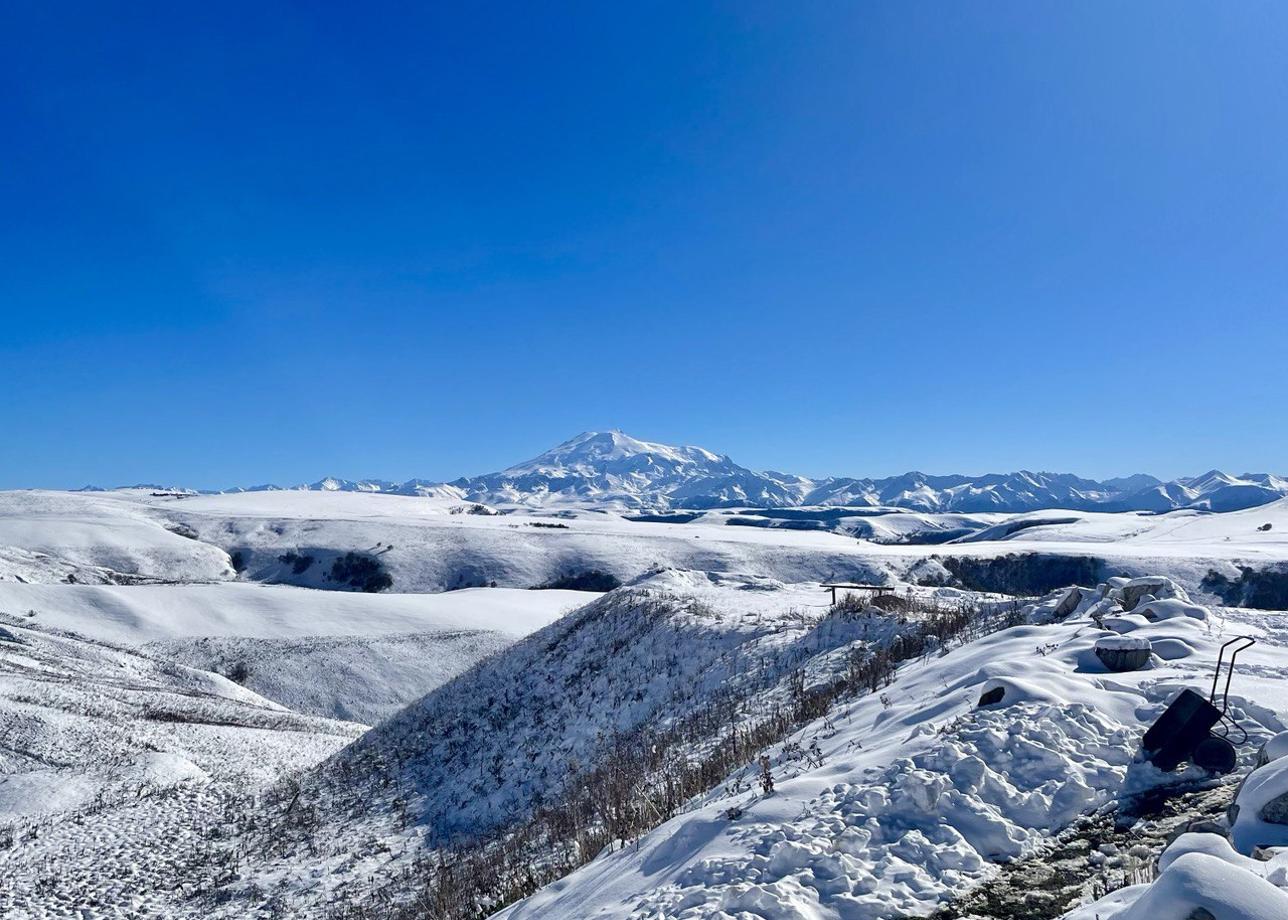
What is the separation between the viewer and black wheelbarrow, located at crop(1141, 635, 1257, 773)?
6988mm

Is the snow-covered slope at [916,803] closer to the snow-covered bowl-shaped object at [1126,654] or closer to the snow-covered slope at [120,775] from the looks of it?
the snow-covered bowl-shaped object at [1126,654]

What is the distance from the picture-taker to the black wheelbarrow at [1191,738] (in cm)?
699

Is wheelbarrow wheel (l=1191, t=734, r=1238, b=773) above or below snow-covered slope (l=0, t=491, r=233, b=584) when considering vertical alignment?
below

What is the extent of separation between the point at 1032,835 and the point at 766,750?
542 cm

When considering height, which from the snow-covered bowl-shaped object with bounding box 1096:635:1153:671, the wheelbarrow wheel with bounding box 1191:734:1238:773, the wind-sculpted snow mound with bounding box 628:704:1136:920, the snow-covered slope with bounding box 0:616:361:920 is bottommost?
the snow-covered slope with bounding box 0:616:361:920

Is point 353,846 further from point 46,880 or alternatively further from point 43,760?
point 43,760

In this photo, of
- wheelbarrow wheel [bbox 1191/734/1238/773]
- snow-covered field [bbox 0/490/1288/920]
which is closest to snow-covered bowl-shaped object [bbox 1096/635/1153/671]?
snow-covered field [bbox 0/490/1288/920]

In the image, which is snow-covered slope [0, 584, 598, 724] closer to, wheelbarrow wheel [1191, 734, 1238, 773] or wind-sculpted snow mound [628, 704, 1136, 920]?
wind-sculpted snow mound [628, 704, 1136, 920]

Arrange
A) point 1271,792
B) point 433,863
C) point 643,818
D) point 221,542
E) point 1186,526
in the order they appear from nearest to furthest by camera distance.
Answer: point 1271,792 → point 643,818 → point 433,863 → point 221,542 → point 1186,526

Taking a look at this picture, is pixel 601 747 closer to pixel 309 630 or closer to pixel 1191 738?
pixel 1191 738

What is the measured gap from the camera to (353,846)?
679 inches

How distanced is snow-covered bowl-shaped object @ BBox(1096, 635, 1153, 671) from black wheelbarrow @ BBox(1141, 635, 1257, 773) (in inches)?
98.2

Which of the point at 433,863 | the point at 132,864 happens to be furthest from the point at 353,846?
the point at 132,864

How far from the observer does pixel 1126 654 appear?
1002 centimetres
